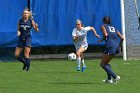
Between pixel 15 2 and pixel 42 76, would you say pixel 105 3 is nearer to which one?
pixel 15 2

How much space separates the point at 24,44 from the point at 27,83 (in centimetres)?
438

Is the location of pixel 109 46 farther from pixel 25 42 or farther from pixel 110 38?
pixel 25 42

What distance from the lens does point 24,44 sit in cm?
1803

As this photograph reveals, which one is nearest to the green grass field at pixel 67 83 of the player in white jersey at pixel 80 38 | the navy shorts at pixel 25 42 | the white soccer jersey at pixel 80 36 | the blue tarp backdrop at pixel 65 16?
the player in white jersey at pixel 80 38

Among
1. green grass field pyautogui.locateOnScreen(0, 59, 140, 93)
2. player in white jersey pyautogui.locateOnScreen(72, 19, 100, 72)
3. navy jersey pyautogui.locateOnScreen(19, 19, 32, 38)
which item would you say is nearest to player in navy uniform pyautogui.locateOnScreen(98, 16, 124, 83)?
green grass field pyautogui.locateOnScreen(0, 59, 140, 93)

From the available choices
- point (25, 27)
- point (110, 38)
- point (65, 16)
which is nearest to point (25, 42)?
point (25, 27)

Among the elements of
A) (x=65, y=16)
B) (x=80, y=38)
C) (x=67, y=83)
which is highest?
(x=65, y=16)

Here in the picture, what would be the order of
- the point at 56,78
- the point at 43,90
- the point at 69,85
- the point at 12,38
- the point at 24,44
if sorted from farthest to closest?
the point at 12,38, the point at 24,44, the point at 56,78, the point at 69,85, the point at 43,90

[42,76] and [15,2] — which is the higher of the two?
[15,2]

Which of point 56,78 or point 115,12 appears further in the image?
point 115,12

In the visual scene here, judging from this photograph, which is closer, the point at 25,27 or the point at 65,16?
the point at 25,27

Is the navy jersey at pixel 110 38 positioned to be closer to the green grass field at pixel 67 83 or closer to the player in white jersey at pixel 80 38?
the green grass field at pixel 67 83

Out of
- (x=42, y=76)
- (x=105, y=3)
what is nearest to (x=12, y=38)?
(x=105, y=3)

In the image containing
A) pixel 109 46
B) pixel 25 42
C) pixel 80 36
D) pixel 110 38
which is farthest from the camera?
pixel 80 36
